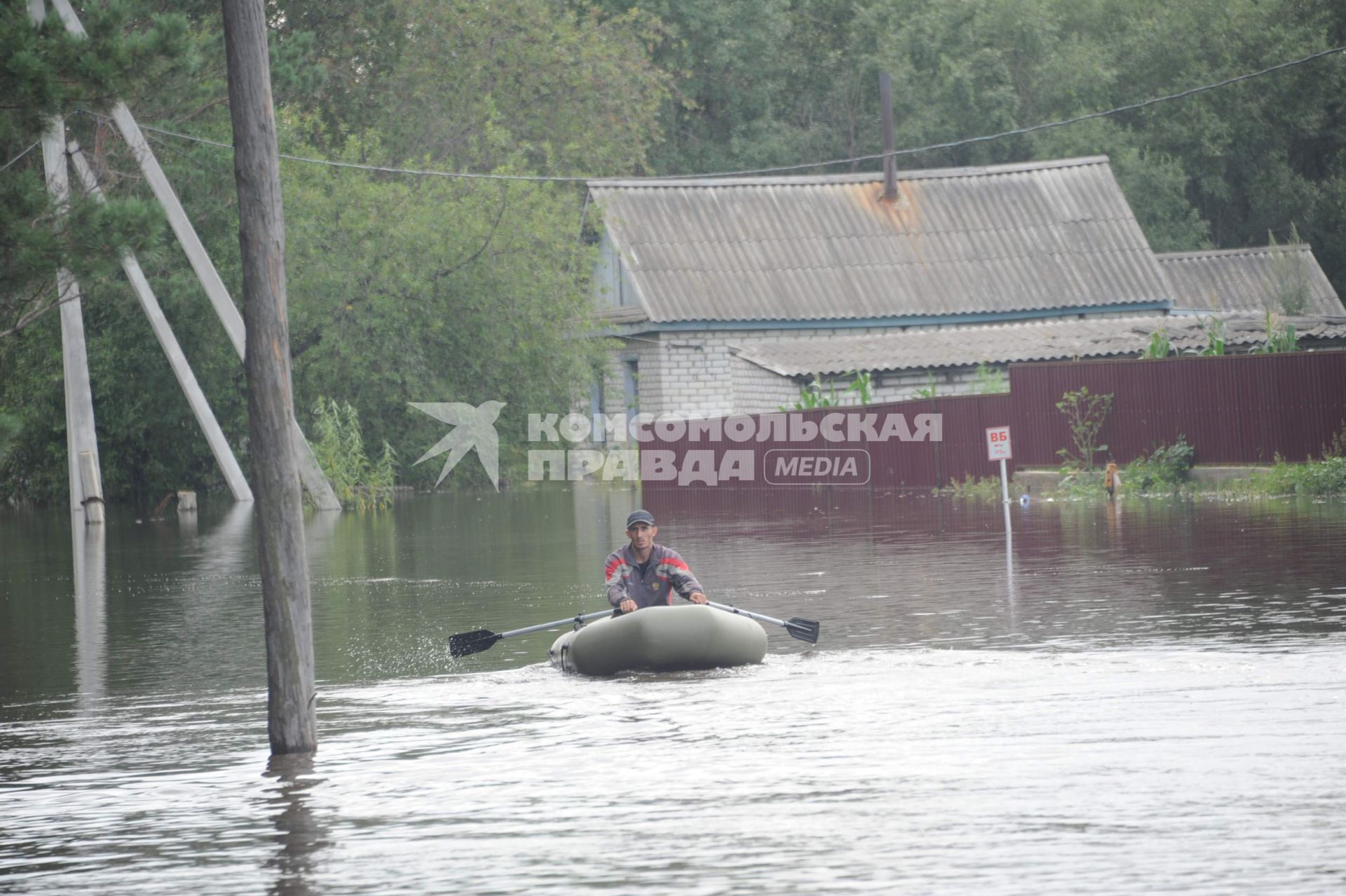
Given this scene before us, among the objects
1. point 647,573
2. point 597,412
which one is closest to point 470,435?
point 597,412

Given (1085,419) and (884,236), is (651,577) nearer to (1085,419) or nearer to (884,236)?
(1085,419)

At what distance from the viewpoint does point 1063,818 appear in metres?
8.66

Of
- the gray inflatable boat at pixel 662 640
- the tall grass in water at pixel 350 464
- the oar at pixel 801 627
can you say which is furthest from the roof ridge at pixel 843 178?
Answer: the gray inflatable boat at pixel 662 640

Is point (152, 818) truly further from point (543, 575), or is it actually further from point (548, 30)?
point (548, 30)

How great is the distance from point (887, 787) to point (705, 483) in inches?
1271

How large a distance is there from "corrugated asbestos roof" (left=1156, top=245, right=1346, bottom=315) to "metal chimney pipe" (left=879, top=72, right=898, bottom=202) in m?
8.18

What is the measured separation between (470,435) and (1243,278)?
23.4 meters

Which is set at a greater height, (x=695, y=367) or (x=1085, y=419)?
(x=695, y=367)

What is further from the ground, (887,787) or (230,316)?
(230,316)

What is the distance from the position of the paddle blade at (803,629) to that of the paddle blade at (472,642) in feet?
7.54

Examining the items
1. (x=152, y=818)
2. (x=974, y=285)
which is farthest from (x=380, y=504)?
(x=152, y=818)

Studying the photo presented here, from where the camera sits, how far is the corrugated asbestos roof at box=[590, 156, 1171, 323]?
1886 inches

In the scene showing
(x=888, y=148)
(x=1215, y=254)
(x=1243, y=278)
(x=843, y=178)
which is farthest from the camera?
(x=1215, y=254)

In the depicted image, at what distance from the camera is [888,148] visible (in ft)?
169
